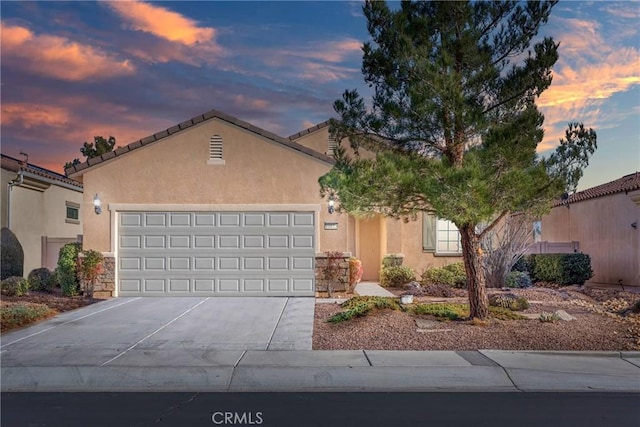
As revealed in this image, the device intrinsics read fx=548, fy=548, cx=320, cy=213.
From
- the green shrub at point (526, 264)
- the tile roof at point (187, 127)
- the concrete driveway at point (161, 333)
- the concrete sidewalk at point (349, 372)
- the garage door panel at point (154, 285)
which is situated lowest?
the concrete sidewalk at point (349, 372)

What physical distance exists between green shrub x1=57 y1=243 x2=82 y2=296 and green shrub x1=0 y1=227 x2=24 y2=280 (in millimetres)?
2565

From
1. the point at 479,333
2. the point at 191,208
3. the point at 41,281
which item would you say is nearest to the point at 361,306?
the point at 479,333

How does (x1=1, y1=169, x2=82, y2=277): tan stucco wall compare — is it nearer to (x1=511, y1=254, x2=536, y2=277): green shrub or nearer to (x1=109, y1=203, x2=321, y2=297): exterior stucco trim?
(x1=109, y1=203, x2=321, y2=297): exterior stucco trim

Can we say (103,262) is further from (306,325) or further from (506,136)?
(506,136)

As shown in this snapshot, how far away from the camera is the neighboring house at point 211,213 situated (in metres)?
14.4

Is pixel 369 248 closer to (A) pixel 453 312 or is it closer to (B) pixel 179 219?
(B) pixel 179 219

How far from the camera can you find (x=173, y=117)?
656 inches

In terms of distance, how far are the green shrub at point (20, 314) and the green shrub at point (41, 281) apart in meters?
3.86

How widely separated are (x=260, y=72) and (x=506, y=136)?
720cm

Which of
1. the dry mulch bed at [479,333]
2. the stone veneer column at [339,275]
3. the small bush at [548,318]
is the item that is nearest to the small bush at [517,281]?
the dry mulch bed at [479,333]

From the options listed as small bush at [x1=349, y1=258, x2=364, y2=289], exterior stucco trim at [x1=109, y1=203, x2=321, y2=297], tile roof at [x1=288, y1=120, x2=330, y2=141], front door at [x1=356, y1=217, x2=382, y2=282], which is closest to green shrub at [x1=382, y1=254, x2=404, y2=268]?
front door at [x1=356, y1=217, x2=382, y2=282]

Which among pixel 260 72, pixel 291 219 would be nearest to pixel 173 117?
pixel 260 72

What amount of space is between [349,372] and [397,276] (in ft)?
30.8

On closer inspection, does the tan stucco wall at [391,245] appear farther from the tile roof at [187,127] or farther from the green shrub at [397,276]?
the tile roof at [187,127]
